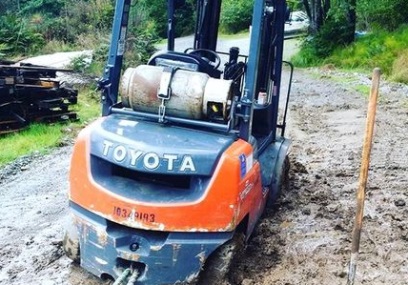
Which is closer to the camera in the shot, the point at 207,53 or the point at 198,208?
the point at 198,208

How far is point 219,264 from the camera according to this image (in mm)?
4566

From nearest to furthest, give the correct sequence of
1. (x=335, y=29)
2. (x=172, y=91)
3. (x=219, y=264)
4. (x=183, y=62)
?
1. (x=219, y=264)
2. (x=172, y=91)
3. (x=183, y=62)
4. (x=335, y=29)

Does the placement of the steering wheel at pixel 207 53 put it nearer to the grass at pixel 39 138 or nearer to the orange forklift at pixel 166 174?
the orange forklift at pixel 166 174

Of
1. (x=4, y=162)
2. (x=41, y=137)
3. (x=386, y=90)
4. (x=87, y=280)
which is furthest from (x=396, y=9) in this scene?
(x=87, y=280)

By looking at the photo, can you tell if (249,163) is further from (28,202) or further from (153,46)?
(153,46)

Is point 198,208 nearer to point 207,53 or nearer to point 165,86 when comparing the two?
point 165,86

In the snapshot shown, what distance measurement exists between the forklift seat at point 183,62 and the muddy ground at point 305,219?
5.54 feet

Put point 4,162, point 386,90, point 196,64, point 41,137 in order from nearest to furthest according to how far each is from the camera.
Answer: point 196,64 < point 4,162 < point 41,137 < point 386,90

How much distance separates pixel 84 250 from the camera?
4.59m

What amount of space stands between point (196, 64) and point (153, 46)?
17223 millimetres

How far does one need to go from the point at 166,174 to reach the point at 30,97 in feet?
27.3

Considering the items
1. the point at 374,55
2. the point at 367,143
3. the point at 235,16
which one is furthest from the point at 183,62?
the point at 235,16

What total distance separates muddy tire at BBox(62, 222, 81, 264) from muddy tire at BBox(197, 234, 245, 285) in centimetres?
105

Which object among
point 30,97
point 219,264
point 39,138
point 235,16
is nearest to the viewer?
point 219,264
